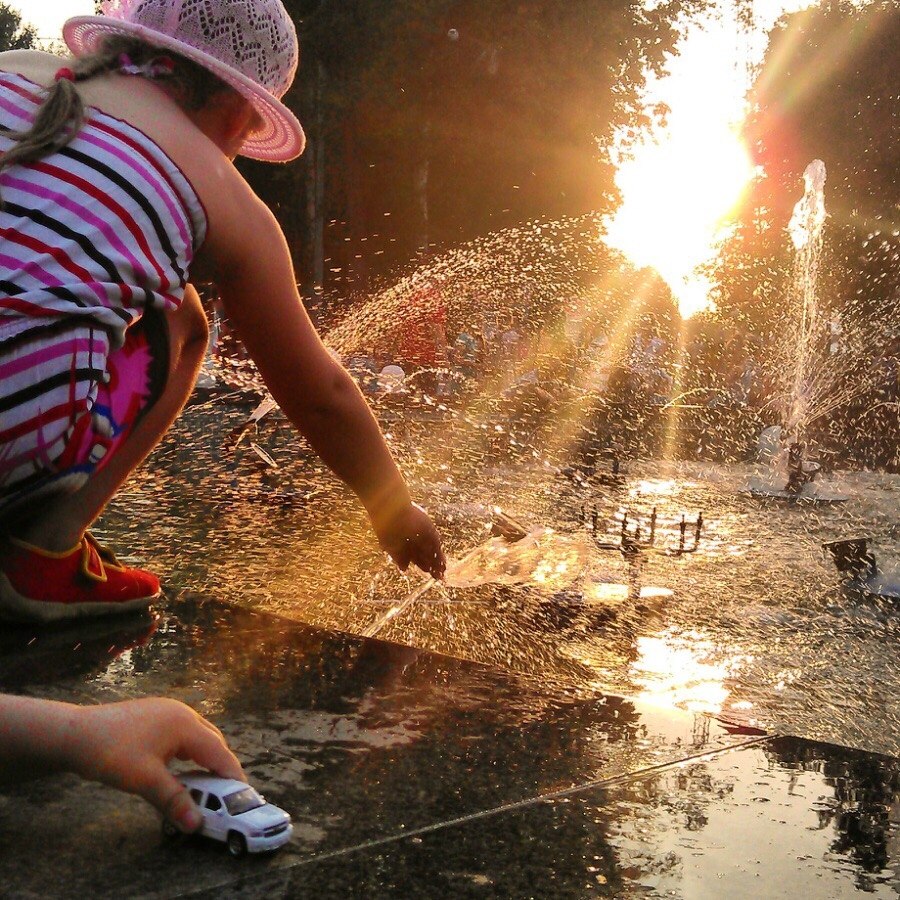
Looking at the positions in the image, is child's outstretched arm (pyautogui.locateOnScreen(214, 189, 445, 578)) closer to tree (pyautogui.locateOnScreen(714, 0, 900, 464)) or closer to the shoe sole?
the shoe sole

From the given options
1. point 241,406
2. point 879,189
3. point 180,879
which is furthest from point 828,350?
point 180,879

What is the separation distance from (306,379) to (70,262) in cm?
43

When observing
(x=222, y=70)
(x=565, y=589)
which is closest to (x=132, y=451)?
(x=222, y=70)

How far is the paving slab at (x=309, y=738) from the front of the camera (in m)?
1.67

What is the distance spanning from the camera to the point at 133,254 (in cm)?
182

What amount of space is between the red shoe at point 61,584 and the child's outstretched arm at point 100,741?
29.3 inches

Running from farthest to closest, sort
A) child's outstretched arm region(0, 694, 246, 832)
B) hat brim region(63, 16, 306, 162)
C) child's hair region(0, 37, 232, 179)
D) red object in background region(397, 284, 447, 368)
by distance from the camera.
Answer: red object in background region(397, 284, 447, 368)
hat brim region(63, 16, 306, 162)
child's hair region(0, 37, 232, 179)
child's outstretched arm region(0, 694, 246, 832)

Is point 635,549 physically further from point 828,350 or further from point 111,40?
point 828,350

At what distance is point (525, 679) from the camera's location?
2.58 metres

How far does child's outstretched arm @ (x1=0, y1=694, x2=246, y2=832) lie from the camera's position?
5.03 ft

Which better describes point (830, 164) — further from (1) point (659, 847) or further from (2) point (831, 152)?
(1) point (659, 847)

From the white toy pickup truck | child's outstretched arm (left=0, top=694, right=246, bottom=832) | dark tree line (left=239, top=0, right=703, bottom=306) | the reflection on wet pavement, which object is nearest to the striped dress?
child's outstretched arm (left=0, top=694, right=246, bottom=832)

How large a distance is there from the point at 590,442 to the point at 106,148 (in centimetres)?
1005

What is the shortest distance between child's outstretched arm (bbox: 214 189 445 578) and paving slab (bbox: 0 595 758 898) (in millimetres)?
304
